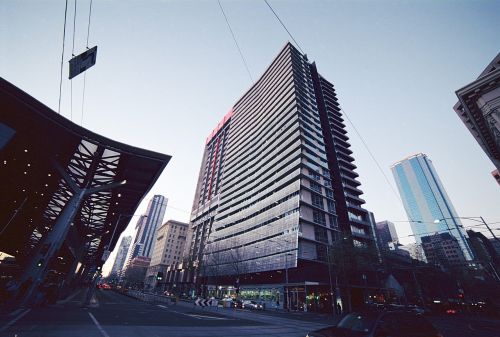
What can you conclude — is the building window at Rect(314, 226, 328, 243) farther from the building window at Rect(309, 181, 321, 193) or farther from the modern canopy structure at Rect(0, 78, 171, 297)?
the modern canopy structure at Rect(0, 78, 171, 297)

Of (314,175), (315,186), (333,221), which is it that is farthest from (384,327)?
(314,175)

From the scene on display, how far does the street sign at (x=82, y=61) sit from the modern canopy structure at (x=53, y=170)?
8367 mm

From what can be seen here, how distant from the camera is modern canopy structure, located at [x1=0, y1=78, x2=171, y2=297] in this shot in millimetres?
15531

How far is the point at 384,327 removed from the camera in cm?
484

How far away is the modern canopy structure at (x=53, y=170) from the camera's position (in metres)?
15.5

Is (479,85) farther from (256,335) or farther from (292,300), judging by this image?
(292,300)

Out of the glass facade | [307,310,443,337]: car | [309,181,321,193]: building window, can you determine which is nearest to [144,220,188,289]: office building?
the glass facade

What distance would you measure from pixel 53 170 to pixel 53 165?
3.81m

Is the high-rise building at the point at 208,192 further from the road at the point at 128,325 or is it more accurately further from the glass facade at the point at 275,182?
the road at the point at 128,325

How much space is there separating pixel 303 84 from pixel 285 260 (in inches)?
2349

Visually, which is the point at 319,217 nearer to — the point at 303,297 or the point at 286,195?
the point at 286,195

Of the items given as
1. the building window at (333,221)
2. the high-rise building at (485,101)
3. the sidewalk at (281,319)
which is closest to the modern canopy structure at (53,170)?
the sidewalk at (281,319)

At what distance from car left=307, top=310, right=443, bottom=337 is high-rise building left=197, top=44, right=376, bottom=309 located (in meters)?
39.9

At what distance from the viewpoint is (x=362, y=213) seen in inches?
2685
